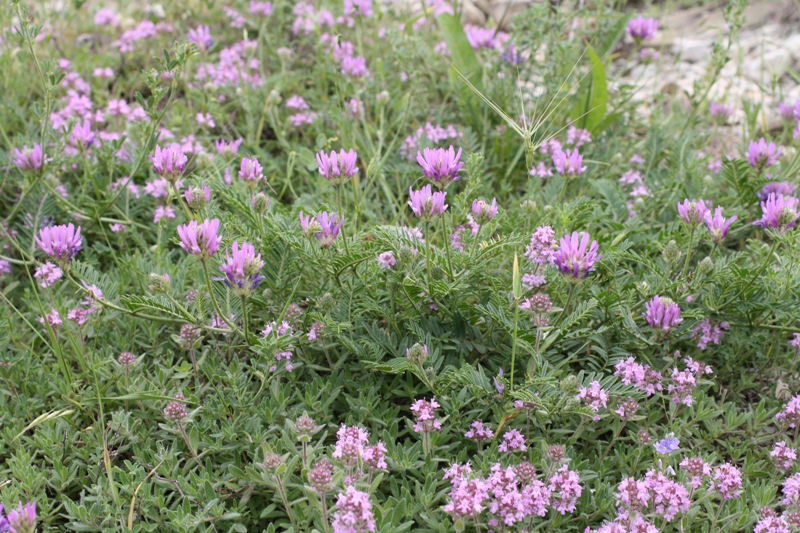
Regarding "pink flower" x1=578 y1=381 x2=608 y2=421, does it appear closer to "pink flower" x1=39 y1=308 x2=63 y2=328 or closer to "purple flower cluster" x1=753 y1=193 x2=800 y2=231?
"purple flower cluster" x1=753 y1=193 x2=800 y2=231

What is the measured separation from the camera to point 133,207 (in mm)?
3523

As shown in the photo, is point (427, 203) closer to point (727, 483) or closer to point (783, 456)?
point (727, 483)

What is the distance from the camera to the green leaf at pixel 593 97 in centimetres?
390

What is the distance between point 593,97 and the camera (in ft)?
13.0

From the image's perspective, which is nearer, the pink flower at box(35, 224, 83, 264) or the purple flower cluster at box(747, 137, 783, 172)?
the pink flower at box(35, 224, 83, 264)

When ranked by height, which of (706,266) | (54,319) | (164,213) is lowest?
(54,319)

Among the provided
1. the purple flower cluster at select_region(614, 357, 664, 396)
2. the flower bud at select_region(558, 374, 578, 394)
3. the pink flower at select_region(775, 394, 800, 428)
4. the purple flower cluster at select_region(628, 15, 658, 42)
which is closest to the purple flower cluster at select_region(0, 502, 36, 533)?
the flower bud at select_region(558, 374, 578, 394)

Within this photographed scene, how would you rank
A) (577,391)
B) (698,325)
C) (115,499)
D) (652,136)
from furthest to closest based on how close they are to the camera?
(652,136) → (698,325) → (577,391) → (115,499)

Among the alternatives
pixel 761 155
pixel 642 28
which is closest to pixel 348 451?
pixel 761 155

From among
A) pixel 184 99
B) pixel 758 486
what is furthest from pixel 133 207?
pixel 758 486

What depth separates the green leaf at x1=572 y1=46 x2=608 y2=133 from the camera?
390 cm

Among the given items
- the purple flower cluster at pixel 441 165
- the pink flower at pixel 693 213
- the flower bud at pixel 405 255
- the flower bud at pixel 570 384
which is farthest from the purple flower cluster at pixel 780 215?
the flower bud at pixel 405 255

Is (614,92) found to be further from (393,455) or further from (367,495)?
(367,495)

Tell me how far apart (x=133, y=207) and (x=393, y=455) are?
74.8 inches
